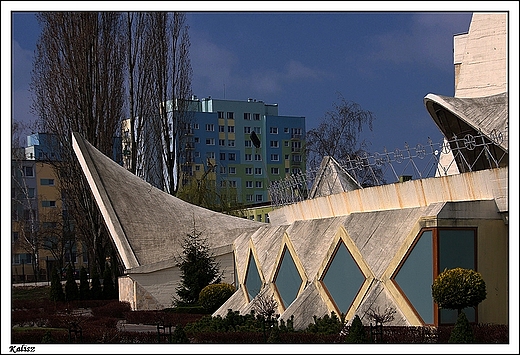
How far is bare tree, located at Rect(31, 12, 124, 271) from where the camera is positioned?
35344 millimetres

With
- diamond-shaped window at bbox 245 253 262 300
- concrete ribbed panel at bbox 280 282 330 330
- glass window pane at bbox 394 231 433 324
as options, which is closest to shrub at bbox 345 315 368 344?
glass window pane at bbox 394 231 433 324

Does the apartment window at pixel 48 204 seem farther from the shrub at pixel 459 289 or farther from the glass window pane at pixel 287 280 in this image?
the shrub at pixel 459 289

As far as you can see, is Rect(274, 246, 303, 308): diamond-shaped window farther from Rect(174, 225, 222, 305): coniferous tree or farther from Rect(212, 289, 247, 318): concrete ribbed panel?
Rect(174, 225, 222, 305): coniferous tree

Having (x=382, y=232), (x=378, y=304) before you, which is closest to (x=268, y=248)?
(x=382, y=232)

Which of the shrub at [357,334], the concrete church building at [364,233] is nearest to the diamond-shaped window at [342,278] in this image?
the concrete church building at [364,233]

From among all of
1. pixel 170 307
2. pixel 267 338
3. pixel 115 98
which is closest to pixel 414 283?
pixel 267 338

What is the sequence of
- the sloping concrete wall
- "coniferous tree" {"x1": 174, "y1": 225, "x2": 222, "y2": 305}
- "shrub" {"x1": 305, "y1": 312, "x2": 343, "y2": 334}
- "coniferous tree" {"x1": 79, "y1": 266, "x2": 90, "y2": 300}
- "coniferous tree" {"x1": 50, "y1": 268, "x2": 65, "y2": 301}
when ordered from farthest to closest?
"coniferous tree" {"x1": 79, "y1": 266, "x2": 90, "y2": 300}, "coniferous tree" {"x1": 50, "y1": 268, "x2": 65, "y2": 301}, "coniferous tree" {"x1": 174, "y1": 225, "x2": 222, "y2": 305}, "shrub" {"x1": 305, "y1": 312, "x2": 343, "y2": 334}, the sloping concrete wall

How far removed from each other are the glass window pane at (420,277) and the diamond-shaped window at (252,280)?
Result: 8.64 m

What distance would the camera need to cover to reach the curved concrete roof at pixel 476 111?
18922 millimetres

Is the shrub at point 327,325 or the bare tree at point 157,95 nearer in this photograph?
the shrub at point 327,325

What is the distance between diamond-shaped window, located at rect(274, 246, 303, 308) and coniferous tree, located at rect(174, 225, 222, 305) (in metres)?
5.91

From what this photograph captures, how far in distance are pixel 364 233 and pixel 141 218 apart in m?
15.0

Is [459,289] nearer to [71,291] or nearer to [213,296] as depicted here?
[213,296]

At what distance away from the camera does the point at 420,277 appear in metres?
14.4
